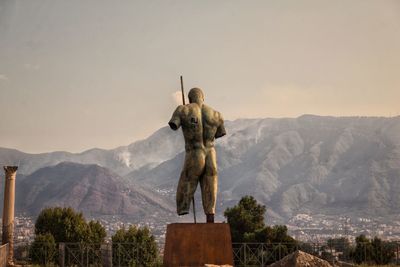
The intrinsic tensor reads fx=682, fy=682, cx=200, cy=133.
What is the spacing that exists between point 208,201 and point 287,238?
26817 mm

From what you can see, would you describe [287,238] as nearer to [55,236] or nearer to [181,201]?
[55,236]

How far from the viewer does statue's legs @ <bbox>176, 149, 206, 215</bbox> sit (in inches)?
631

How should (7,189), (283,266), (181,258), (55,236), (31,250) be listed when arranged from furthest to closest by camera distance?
(55,236) < (31,250) < (7,189) < (283,266) < (181,258)

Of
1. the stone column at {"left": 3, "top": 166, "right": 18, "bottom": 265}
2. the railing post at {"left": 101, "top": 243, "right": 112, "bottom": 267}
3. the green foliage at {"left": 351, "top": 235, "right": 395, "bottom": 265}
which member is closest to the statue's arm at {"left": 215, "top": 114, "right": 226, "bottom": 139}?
the railing post at {"left": 101, "top": 243, "right": 112, "bottom": 267}

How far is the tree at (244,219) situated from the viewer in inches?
1795

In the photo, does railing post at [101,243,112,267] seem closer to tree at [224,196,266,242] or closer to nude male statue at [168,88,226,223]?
nude male statue at [168,88,226,223]

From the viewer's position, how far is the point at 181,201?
640 inches

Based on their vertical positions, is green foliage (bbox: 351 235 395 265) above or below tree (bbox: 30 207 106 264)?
below

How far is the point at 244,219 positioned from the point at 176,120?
3099 centimetres

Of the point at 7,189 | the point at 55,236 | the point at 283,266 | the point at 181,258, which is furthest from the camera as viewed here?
the point at 55,236

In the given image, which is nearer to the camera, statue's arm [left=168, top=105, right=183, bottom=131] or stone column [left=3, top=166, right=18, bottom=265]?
statue's arm [left=168, top=105, right=183, bottom=131]

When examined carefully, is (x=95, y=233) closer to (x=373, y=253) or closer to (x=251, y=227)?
(x=251, y=227)

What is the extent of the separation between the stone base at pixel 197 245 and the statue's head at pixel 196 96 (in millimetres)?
3073

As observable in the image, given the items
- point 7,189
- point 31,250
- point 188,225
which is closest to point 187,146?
point 188,225
